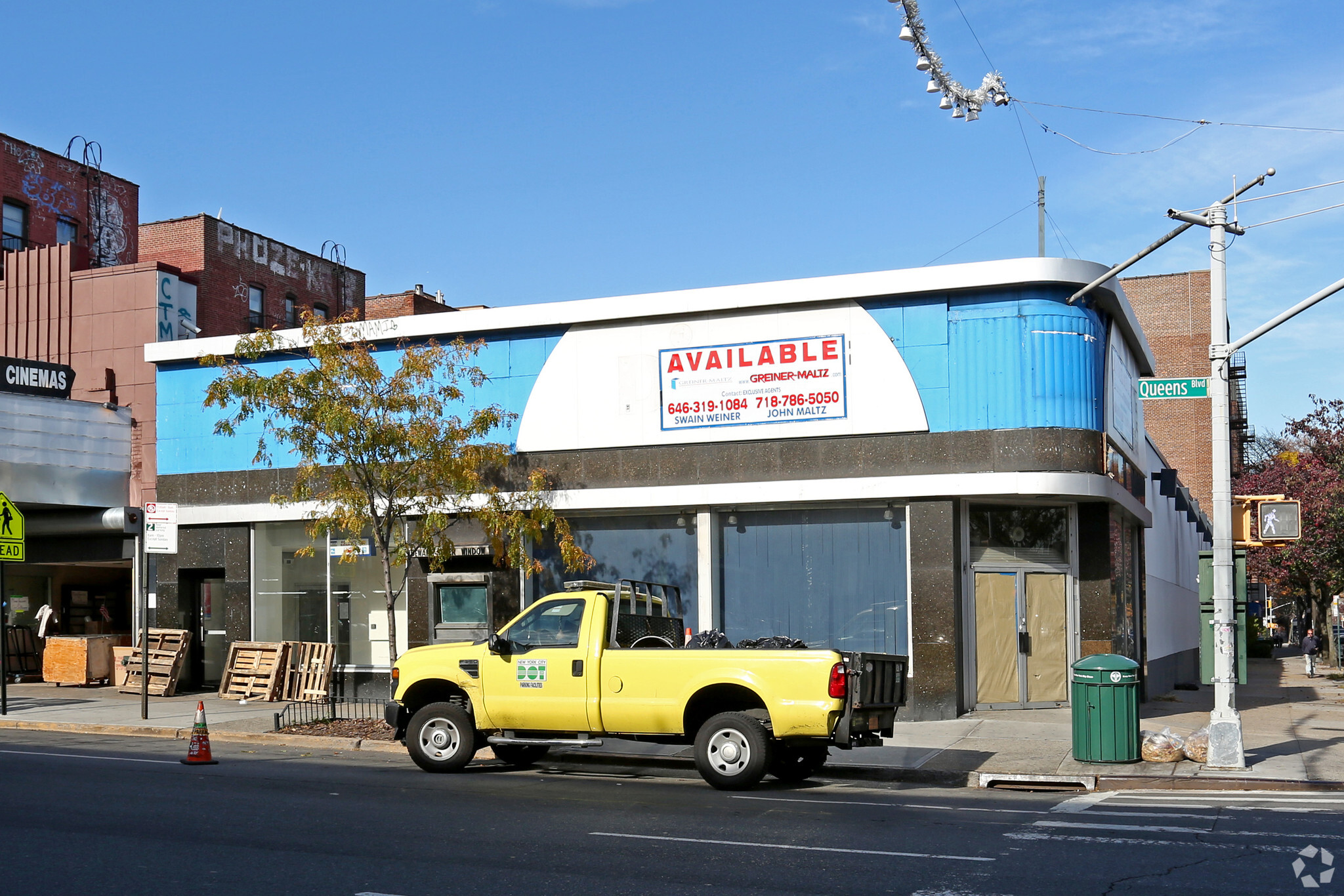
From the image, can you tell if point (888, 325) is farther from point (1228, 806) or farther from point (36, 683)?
point (36, 683)

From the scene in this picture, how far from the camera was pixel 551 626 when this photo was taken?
13.9 m

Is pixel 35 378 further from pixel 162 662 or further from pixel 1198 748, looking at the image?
pixel 1198 748

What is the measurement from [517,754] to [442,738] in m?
1.06

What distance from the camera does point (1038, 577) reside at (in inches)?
785

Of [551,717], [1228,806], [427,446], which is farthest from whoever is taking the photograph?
[427,446]

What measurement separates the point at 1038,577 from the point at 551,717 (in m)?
9.45

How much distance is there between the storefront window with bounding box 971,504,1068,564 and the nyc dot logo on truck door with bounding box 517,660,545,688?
8553 mm

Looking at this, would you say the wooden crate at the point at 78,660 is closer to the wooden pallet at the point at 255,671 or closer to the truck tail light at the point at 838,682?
the wooden pallet at the point at 255,671

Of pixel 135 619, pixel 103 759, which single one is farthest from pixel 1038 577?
pixel 135 619

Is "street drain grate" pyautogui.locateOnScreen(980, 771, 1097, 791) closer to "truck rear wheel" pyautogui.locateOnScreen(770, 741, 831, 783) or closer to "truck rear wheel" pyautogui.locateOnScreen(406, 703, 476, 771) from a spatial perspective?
"truck rear wheel" pyautogui.locateOnScreen(770, 741, 831, 783)

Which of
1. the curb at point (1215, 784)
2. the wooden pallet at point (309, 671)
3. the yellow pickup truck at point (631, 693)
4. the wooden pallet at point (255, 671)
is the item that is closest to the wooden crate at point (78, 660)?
the wooden pallet at point (255, 671)

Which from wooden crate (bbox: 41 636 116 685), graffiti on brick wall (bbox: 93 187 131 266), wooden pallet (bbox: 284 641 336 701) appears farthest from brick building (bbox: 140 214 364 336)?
wooden pallet (bbox: 284 641 336 701)

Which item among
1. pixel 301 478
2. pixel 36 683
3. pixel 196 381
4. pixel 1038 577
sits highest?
pixel 196 381

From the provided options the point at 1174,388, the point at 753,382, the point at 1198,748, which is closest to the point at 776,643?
the point at 1198,748
